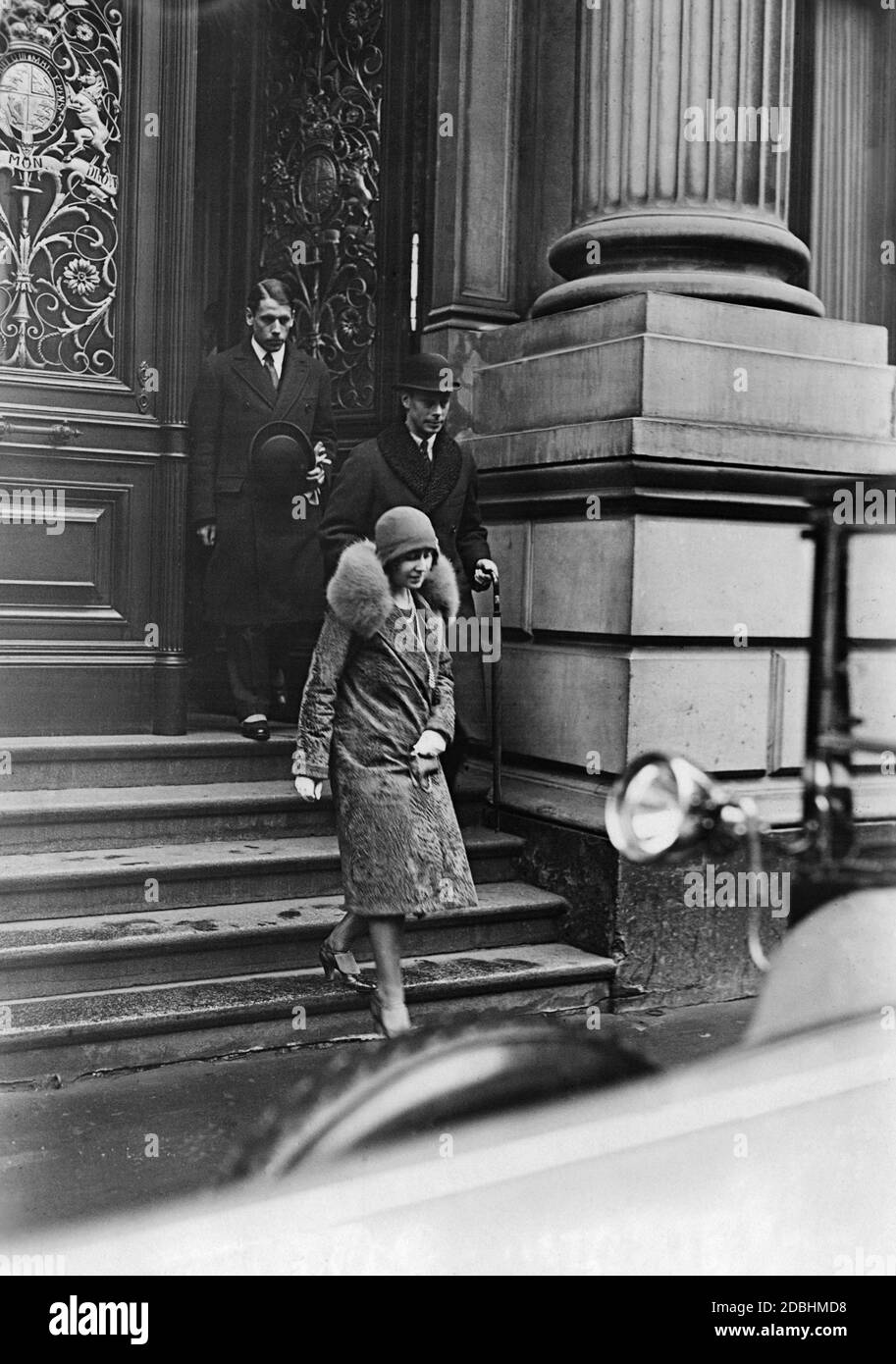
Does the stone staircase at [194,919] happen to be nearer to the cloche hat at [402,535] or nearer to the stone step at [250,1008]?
the stone step at [250,1008]

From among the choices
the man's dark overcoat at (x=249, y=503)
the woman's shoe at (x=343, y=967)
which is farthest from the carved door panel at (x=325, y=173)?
the woman's shoe at (x=343, y=967)

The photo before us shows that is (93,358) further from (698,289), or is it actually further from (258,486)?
(698,289)

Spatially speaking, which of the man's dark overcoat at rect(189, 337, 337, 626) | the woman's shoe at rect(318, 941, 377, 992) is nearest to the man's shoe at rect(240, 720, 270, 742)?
the man's dark overcoat at rect(189, 337, 337, 626)

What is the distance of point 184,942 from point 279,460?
9.44 feet

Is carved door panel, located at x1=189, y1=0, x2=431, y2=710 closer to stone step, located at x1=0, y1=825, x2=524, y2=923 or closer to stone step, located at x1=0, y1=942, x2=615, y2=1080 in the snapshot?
stone step, located at x1=0, y1=825, x2=524, y2=923

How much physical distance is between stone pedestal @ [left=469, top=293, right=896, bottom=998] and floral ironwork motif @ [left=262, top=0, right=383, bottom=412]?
65.1 inches

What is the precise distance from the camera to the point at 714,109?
731 cm

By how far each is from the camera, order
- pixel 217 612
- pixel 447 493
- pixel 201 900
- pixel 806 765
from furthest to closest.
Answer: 1. pixel 217 612
2. pixel 447 493
3. pixel 201 900
4. pixel 806 765

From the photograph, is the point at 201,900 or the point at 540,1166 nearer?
the point at 540,1166

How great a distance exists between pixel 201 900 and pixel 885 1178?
130 inches

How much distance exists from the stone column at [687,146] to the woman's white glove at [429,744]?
277 cm

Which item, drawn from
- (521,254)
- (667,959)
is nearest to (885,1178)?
(667,959)

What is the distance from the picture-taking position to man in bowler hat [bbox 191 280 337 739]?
7.96m
